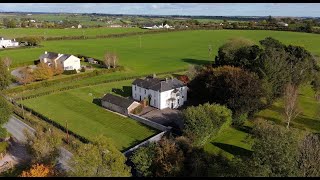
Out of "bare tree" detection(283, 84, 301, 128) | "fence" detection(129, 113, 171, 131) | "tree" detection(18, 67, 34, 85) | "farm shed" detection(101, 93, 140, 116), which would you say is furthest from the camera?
"tree" detection(18, 67, 34, 85)

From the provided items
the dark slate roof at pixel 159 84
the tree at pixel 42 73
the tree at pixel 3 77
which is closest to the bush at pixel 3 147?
the dark slate roof at pixel 159 84

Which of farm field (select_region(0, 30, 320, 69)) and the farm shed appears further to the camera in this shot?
farm field (select_region(0, 30, 320, 69))

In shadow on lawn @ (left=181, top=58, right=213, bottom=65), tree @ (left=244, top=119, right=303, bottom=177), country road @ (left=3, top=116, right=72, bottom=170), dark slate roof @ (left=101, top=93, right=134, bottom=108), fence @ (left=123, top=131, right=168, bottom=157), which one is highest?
tree @ (left=244, top=119, right=303, bottom=177)

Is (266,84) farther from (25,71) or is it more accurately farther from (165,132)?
(25,71)

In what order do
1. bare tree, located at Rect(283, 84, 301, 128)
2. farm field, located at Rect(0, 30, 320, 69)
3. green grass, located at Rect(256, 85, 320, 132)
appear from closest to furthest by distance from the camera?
bare tree, located at Rect(283, 84, 301, 128), green grass, located at Rect(256, 85, 320, 132), farm field, located at Rect(0, 30, 320, 69)

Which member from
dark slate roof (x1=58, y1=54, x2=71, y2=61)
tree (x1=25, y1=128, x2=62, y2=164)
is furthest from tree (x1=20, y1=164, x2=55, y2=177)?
dark slate roof (x1=58, y1=54, x2=71, y2=61)

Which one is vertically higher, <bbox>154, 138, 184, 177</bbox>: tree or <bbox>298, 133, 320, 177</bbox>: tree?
<bbox>298, 133, 320, 177</bbox>: tree

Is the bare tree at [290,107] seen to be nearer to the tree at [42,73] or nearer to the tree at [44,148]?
the tree at [44,148]

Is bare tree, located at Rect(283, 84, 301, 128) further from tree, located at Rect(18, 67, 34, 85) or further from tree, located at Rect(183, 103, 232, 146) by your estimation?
tree, located at Rect(18, 67, 34, 85)
